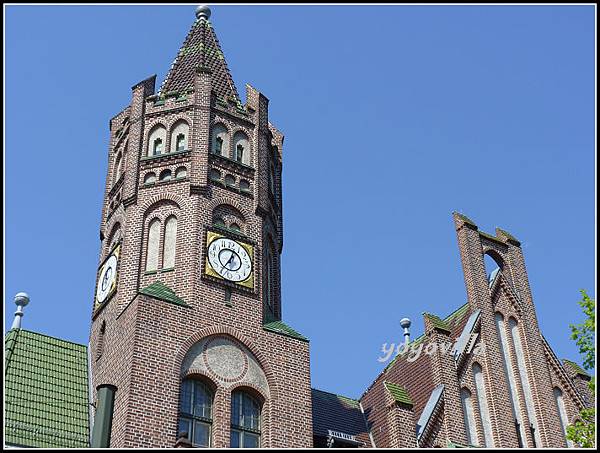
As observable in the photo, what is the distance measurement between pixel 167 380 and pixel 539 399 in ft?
41.0

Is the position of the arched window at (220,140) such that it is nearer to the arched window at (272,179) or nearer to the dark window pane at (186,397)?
the arched window at (272,179)

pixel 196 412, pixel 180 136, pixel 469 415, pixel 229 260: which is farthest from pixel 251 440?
pixel 180 136

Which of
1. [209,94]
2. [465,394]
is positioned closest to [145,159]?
[209,94]

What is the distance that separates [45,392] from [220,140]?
10611 millimetres

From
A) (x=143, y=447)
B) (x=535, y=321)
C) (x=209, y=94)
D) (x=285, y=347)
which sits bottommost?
(x=143, y=447)

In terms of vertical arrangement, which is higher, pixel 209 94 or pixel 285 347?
pixel 209 94

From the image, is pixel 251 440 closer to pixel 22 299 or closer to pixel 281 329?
pixel 281 329

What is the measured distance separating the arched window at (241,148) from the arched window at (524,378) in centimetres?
1081

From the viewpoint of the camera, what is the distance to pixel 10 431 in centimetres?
2297

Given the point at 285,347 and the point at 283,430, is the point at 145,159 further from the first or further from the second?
the point at 283,430

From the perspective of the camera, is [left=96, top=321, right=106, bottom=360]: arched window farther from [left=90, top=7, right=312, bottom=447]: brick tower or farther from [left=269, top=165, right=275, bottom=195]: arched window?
[left=269, top=165, right=275, bottom=195]: arched window

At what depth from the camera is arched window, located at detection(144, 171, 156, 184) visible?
30.1 meters

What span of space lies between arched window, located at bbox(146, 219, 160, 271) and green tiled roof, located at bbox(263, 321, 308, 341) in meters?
3.93

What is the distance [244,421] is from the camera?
24984mm
